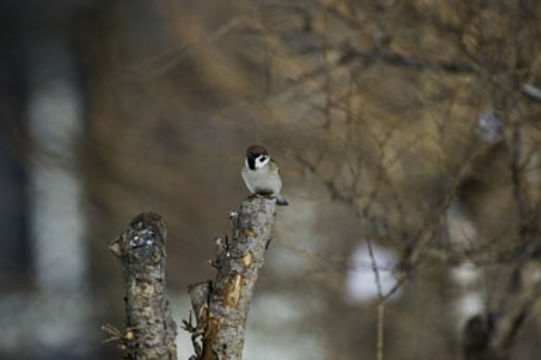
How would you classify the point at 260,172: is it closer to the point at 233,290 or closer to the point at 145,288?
the point at 233,290

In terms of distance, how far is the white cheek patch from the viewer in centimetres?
284

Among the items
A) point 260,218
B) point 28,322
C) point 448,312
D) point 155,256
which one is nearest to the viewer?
point 155,256

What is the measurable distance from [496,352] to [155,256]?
8.67 feet

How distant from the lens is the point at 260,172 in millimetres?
2891

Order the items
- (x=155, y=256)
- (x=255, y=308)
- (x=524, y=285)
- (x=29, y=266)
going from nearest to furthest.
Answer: (x=155, y=256) → (x=524, y=285) → (x=255, y=308) → (x=29, y=266)

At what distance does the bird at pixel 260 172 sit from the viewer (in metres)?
2.84

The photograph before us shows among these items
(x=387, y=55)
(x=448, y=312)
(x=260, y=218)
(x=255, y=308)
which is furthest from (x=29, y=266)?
(x=260, y=218)

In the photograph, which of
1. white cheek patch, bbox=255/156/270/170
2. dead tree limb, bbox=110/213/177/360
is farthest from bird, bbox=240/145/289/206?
dead tree limb, bbox=110/213/177/360

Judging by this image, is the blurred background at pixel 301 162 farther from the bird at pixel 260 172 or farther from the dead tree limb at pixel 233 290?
the dead tree limb at pixel 233 290

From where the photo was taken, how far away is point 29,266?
925 centimetres

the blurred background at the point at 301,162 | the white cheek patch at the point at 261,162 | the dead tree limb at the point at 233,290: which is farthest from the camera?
the blurred background at the point at 301,162

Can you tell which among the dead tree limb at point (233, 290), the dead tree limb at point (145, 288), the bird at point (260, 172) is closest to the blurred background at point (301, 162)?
the bird at point (260, 172)

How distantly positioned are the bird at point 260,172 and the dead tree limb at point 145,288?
689 mm

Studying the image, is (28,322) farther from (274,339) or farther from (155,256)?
(155,256)
